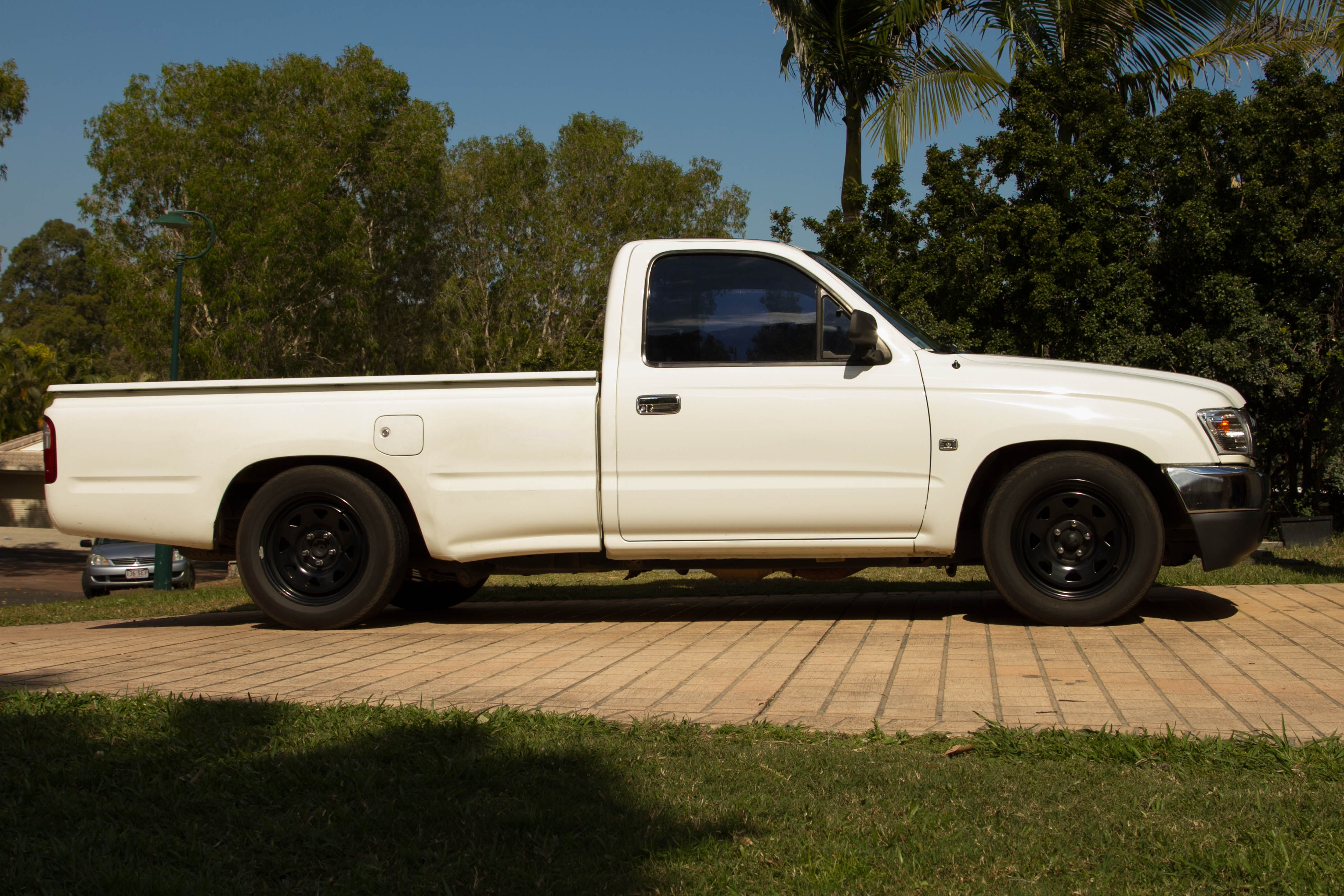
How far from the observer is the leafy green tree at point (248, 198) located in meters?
31.1

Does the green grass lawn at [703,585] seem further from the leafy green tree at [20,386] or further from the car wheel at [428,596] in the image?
the leafy green tree at [20,386]

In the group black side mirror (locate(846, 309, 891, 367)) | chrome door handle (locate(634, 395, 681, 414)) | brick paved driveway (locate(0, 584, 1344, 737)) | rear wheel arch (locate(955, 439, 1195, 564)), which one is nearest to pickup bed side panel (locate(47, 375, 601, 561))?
chrome door handle (locate(634, 395, 681, 414))

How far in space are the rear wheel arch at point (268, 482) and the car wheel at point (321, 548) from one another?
102 mm

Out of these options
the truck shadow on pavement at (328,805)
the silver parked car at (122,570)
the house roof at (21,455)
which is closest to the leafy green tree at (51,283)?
the house roof at (21,455)

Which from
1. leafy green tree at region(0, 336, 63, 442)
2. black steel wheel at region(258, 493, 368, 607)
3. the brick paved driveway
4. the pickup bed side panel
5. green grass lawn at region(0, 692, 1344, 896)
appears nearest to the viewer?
green grass lawn at region(0, 692, 1344, 896)

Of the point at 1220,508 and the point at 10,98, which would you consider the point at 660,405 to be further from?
the point at 10,98

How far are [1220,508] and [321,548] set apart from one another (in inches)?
185

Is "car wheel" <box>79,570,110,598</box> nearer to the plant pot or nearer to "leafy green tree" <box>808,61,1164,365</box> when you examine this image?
"leafy green tree" <box>808,61,1164,365</box>

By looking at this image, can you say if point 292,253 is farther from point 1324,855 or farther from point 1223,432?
point 1324,855

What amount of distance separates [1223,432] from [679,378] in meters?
2.74

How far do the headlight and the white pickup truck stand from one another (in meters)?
0.01

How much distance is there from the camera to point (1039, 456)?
569cm

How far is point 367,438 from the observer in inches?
237

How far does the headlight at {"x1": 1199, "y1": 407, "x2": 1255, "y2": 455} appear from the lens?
5.55m
